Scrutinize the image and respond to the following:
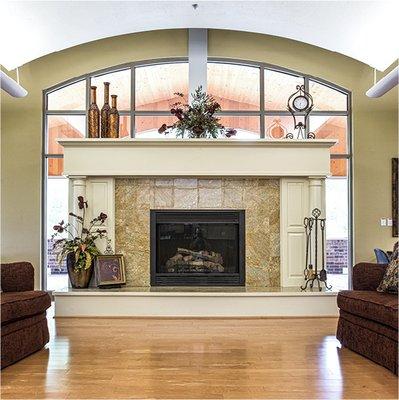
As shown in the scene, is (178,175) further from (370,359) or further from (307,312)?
(370,359)

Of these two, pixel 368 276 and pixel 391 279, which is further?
pixel 368 276

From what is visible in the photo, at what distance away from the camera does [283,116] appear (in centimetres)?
652

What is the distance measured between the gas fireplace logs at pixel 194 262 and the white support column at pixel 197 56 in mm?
2296

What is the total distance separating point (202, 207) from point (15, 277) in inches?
94.2

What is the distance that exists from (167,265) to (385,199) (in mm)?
3271

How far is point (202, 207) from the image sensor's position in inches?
214

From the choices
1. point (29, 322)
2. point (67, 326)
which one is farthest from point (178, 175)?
point (29, 322)

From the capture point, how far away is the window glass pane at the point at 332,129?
654 cm

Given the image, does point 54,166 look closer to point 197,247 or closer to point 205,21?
point 197,247

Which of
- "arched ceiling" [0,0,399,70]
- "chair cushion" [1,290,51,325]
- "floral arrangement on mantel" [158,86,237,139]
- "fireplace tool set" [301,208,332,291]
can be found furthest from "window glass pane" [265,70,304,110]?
"chair cushion" [1,290,51,325]

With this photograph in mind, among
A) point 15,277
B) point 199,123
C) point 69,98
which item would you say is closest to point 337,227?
point 199,123

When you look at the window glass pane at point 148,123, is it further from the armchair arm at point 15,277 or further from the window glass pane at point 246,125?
the armchair arm at point 15,277

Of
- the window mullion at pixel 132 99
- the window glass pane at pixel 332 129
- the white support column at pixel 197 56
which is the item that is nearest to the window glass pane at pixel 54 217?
the window mullion at pixel 132 99

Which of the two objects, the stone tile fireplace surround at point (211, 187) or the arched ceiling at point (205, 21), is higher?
the arched ceiling at point (205, 21)
